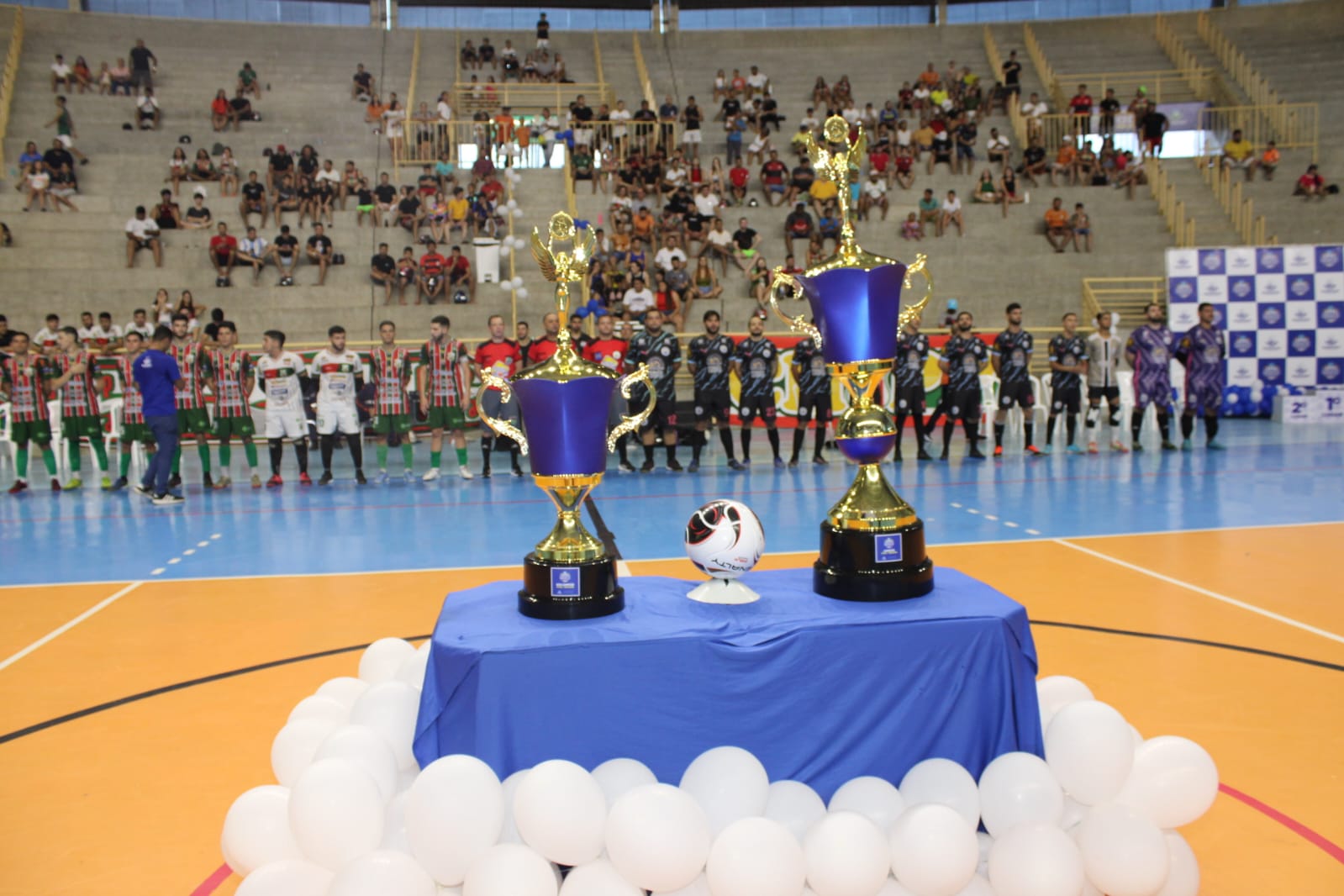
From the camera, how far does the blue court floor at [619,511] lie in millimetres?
7391

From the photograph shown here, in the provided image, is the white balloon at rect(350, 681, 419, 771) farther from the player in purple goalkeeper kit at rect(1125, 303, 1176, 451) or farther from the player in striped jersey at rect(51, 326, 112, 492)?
the player in purple goalkeeper kit at rect(1125, 303, 1176, 451)

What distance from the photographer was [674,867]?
8.16 feet

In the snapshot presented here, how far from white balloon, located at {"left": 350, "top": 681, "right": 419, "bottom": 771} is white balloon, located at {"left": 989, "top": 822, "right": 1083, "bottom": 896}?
5.34ft

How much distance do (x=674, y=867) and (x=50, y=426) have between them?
39.5 ft

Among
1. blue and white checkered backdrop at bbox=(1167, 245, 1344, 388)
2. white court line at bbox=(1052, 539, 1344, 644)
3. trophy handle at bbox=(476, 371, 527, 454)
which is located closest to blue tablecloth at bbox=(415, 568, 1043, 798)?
trophy handle at bbox=(476, 371, 527, 454)

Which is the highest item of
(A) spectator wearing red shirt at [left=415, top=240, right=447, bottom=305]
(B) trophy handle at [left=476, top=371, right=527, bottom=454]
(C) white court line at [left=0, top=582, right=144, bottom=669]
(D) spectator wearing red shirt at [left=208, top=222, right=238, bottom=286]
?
(D) spectator wearing red shirt at [left=208, top=222, right=238, bottom=286]

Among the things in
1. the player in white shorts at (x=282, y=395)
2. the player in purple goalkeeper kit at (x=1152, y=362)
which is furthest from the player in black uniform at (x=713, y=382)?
the player in purple goalkeeper kit at (x=1152, y=362)

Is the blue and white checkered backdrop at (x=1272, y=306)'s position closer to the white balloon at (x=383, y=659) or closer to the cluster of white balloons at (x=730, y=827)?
the cluster of white balloons at (x=730, y=827)

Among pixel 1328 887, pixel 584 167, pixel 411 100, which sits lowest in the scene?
pixel 1328 887

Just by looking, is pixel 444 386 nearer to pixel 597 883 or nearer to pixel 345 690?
pixel 345 690

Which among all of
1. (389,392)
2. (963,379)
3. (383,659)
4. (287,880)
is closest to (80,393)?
(389,392)

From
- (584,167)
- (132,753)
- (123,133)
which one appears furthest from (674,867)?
(123,133)

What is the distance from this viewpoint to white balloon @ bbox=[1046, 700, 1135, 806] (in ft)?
9.21

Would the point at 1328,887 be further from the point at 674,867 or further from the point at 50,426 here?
the point at 50,426
